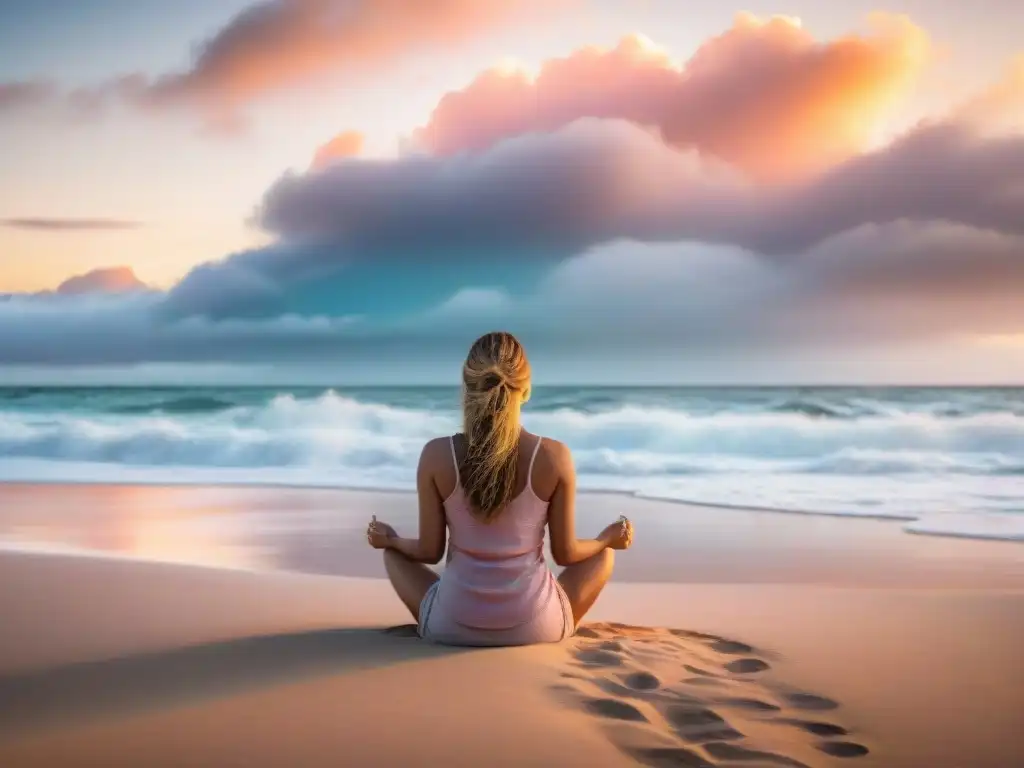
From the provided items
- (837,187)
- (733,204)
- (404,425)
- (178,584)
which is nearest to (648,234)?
(733,204)

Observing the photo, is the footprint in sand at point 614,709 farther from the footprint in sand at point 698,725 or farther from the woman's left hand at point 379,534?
the woman's left hand at point 379,534

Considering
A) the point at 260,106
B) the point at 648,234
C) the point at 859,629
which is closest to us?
the point at 859,629

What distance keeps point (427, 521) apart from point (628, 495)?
6659mm

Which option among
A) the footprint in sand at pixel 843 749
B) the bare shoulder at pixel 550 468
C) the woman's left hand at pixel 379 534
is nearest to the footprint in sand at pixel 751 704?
the footprint in sand at pixel 843 749

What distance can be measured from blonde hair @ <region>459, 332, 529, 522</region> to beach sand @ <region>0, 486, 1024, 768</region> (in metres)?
0.60

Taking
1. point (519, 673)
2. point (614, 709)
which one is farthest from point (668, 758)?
point (519, 673)

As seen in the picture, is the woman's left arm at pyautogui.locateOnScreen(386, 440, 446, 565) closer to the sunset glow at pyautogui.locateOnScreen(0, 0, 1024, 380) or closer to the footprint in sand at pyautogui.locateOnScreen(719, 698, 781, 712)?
the footprint in sand at pyautogui.locateOnScreen(719, 698, 781, 712)

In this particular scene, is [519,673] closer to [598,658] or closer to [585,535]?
[598,658]

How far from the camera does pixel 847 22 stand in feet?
42.3

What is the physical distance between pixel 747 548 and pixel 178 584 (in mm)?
3840

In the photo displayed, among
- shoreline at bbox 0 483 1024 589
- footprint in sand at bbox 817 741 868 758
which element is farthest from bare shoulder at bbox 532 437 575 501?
shoreline at bbox 0 483 1024 589

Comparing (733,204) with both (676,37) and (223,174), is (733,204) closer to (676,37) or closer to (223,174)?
(676,37)

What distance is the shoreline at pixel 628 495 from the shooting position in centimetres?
706

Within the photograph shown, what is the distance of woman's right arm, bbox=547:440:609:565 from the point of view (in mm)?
3260
